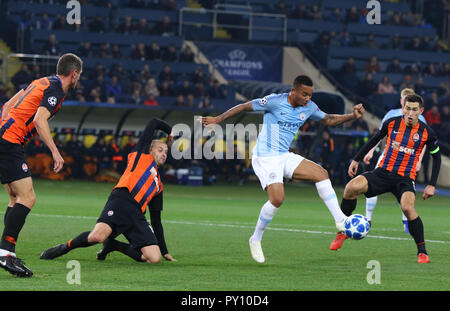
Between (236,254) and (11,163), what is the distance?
11.0ft

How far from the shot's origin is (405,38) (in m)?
36.0

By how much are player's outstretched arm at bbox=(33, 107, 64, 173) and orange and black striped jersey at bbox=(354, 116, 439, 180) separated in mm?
4273

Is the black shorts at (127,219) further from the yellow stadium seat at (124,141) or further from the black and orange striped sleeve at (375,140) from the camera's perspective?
the yellow stadium seat at (124,141)

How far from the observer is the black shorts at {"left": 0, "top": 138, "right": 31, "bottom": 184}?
8.73m

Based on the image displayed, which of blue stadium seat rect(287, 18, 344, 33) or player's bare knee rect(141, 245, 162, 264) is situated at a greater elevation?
blue stadium seat rect(287, 18, 344, 33)

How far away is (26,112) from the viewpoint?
29.5ft

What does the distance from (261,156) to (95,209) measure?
24.3ft

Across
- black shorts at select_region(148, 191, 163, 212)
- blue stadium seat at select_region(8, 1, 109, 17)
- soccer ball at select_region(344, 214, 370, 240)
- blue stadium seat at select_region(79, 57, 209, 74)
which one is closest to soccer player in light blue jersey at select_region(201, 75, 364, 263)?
soccer ball at select_region(344, 214, 370, 240)

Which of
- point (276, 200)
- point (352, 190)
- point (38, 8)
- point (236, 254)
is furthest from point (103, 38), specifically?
point (276, 200)

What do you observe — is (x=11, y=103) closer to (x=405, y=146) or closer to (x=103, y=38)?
(x=405, y=146)

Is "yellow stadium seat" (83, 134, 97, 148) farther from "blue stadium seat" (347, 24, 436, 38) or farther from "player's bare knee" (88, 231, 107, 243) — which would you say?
"player's bare knee" (88, 231, 107, 243)

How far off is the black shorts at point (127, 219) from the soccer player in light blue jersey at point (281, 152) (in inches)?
50.4

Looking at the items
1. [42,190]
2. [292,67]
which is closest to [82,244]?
[42,190]

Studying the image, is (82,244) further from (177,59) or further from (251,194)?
(177,59)
